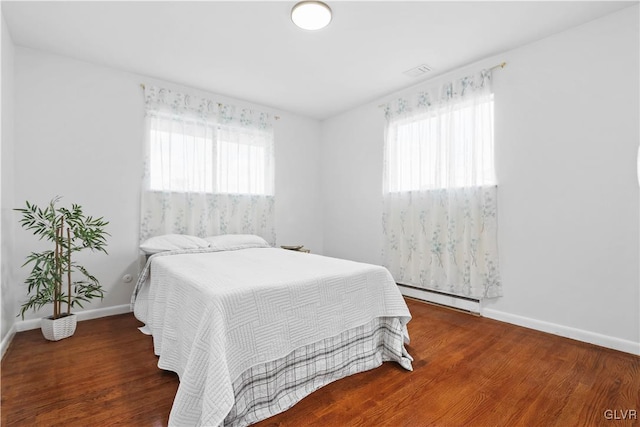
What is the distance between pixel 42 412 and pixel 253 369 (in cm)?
107

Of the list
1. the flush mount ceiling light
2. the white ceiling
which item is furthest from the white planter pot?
the flush mount ceiling light

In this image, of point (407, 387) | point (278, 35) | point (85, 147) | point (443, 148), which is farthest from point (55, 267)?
point (443, 148)

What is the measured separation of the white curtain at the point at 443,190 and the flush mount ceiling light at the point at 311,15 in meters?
1.64

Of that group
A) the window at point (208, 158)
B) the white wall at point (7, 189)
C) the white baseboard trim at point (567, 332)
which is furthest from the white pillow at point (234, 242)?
the white baseboard trim at point (567, 332)

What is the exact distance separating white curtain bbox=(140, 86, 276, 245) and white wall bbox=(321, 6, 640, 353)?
2785 millimetres

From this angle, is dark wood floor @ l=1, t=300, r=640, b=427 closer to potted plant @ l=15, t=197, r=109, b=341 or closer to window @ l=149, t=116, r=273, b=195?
potted plant @ l=15, t=197, r=109, b=341

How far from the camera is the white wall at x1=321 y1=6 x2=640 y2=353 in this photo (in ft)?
7.20

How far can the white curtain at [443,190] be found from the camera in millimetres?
2910

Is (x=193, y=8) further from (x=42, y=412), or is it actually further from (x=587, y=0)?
(x=587, y=0)

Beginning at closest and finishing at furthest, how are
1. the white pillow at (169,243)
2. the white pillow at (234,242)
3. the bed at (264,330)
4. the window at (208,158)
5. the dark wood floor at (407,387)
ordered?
the bed at (264,330), the dark wood floor at (407,387), the white pillow at (169,243), the white pillow at (234,242), the window at (208,158)

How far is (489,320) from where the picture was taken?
284 cm

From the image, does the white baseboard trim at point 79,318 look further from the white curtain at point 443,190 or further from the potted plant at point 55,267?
the white curtain at point 443,190

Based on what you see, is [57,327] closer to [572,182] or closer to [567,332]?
[567,332]

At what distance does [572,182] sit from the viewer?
2430 mm
